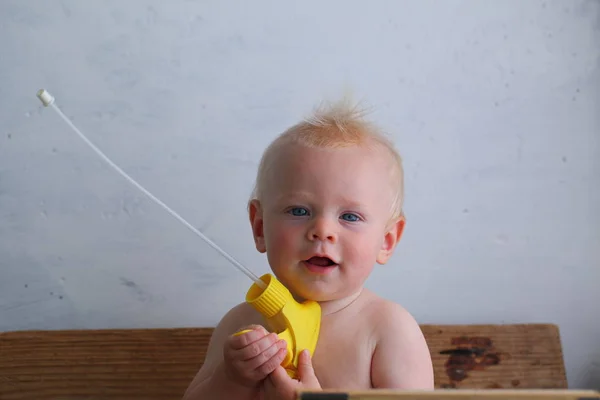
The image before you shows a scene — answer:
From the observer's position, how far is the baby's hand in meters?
0.67

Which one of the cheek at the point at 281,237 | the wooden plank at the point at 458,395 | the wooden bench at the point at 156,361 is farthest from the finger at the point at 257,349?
the wooden bench at the point at 156,361

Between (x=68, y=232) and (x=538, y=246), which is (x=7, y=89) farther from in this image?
(x=538, y=246)

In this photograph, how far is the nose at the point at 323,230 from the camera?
0.71 metres

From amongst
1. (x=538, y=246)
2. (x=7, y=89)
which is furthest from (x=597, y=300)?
(x=7, y=89)

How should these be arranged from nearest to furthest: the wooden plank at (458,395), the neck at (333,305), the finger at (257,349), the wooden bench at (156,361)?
the wooden plank at (458,395)
the finger at (257,349)
the neck at (333,305)
the wooden bench at (156,361)

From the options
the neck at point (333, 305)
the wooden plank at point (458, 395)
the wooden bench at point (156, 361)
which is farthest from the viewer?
the wooden bench at point (156, 361)

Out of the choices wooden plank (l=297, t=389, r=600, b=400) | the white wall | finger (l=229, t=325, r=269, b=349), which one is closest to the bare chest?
finger (l=229, t=325, r=269, b=349)

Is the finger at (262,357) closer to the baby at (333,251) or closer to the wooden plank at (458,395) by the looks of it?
the baby at (333,251)

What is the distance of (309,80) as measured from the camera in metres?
1.15

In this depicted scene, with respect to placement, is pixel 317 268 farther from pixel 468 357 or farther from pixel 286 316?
pixel 468 357

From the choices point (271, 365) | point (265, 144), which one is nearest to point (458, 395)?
point (271, 365)

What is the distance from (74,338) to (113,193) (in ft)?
0.81

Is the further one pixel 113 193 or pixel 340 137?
pixel 113 193

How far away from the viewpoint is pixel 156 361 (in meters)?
1.05
